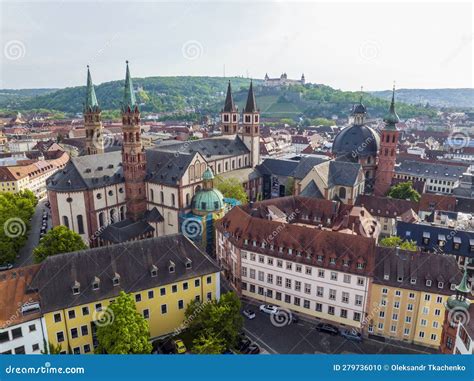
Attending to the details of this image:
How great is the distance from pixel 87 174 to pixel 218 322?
40.2m

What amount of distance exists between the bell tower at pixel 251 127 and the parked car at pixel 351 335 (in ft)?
192

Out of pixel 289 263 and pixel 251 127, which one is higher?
pixel 251 127

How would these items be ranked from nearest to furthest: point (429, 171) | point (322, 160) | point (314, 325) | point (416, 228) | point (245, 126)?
point (314, 325) → point (416, 228) → point (322, 160) → point (245, 126) → point (429, 171)

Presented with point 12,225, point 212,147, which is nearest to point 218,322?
point 12,225

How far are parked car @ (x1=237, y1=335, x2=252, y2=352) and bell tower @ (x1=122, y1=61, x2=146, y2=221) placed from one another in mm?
37412

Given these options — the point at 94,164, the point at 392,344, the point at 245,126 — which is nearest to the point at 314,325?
the point at 392,344

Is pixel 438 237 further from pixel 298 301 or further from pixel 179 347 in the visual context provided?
pixel 179 347

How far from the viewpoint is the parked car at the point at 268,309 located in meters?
49.9

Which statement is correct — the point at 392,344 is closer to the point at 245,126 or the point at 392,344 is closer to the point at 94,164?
the point at 94,164

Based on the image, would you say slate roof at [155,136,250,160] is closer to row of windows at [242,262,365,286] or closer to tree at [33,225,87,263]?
tree at [33,225,87,263]

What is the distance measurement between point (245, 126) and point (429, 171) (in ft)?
175

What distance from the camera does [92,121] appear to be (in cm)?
8306

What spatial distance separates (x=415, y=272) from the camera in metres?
44.4

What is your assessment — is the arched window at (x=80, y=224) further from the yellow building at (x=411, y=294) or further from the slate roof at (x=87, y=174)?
the yellow building at (x=411, y=294)
